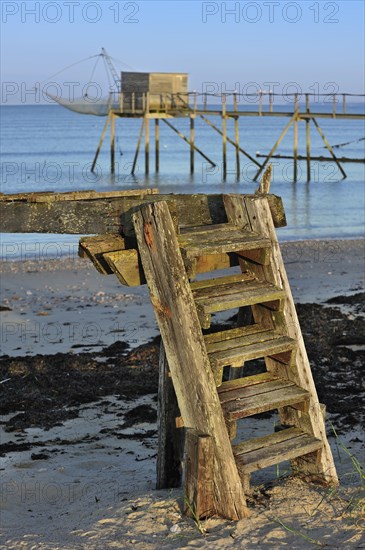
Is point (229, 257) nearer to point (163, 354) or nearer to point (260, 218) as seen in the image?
point (260, 218)

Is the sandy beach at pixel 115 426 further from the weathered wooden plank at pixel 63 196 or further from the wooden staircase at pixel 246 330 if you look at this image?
the weathered wooden plank at pixel 63 196

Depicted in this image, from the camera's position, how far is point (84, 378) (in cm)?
951

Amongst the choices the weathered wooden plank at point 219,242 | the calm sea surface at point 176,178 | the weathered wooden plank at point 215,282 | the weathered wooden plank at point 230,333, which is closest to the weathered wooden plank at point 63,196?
the weathered wooden plank at point 219,242

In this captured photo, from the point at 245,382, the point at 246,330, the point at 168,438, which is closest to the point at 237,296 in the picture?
the point at 246,330

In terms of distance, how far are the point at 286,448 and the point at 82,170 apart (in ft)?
154

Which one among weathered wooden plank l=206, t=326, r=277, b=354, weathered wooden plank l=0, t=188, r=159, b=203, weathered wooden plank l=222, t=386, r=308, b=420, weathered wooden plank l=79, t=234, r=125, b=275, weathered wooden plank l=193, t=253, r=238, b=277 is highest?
weathered wooden plank l=0, t=188, r=159, b=203

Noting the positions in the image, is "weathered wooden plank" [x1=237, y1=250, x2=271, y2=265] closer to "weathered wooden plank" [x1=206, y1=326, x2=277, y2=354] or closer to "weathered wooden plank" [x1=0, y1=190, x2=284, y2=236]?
"weathered wooden plank" [x1=0, y1=190, x2=284, y2=236]

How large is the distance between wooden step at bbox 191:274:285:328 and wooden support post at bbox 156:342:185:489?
0.70 meters

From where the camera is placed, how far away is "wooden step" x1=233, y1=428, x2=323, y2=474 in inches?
207

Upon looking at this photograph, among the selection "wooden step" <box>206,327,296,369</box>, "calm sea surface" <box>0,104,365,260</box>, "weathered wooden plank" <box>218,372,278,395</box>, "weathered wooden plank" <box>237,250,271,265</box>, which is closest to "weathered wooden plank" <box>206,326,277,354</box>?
"wooden step" <box>206,327,296,369</box>

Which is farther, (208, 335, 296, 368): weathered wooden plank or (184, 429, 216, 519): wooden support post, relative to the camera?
(208, 335, 296, 368): weathered wooden plank

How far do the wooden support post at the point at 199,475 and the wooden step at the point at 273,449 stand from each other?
9.5 inches

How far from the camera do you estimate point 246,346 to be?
17.9 feet

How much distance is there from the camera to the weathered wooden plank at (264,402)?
5239 mm
